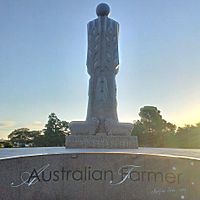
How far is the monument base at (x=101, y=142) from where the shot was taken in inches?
551

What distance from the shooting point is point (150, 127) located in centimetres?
3228

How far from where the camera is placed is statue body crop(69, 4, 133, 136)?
16.3 metres

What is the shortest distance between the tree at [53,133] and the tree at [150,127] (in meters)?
7.16

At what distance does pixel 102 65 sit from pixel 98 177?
34.6 feet

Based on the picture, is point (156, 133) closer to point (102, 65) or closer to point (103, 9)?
point (102, 65)

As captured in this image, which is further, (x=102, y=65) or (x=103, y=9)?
(x=103, y=9)

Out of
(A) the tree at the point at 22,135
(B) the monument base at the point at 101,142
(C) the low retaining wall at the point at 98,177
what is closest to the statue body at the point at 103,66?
(B) the monument base at the point at 101,142

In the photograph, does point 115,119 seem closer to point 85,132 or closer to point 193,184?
point 85,132

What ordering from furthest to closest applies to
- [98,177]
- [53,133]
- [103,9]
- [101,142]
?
[53,133]
[103,9]
[101,142]
[98,177]

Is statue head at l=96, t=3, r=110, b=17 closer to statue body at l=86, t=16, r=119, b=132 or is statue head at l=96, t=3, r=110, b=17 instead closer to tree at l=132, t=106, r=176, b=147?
statue body at l=86, t=16, r=119, b=132

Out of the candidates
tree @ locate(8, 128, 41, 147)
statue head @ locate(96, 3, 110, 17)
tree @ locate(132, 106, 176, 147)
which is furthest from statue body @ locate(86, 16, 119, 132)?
tree @ locate(8, 128, 41, 147)

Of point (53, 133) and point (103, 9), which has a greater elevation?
point (103, 9)

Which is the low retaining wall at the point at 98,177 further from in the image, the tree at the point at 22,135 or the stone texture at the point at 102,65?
the tree at the point at 22,135

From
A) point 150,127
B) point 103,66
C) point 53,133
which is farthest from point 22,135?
point 103,66
